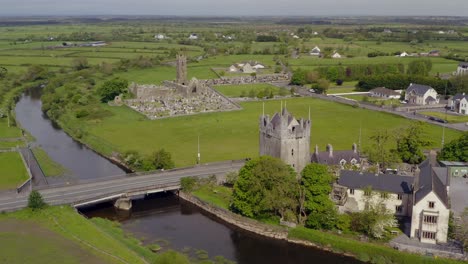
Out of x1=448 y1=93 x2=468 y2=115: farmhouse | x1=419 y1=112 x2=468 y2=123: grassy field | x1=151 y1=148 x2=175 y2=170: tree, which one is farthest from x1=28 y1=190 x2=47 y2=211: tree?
x1=448 y1=93 x2=468 y2=115: farmhouse

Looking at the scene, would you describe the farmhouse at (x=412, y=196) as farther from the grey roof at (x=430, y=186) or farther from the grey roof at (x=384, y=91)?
the grey roof at (x=384, y=91)

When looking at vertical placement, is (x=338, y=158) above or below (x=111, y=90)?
below

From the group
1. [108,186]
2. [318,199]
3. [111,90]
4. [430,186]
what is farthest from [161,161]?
[111,90]

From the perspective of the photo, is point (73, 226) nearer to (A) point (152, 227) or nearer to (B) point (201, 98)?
(A) point (152, 227)

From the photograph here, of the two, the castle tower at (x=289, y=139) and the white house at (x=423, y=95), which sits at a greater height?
the castle tower at (x=289, y=139)

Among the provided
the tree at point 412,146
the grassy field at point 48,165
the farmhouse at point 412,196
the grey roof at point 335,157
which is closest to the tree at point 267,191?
the farmhouse at point 412,196

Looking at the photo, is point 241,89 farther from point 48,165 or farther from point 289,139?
point 289,139

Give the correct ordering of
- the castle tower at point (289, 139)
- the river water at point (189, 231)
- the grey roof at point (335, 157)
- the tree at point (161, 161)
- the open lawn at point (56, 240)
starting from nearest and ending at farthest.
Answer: the open lawn at point (56, 240)
the river water at point (189, 231)
the castle tower at point (289, 139)
the grey roof at point (335, 157)
the tree at point (161, 161)

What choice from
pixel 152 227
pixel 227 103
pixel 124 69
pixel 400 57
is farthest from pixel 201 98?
pixel 400 57
